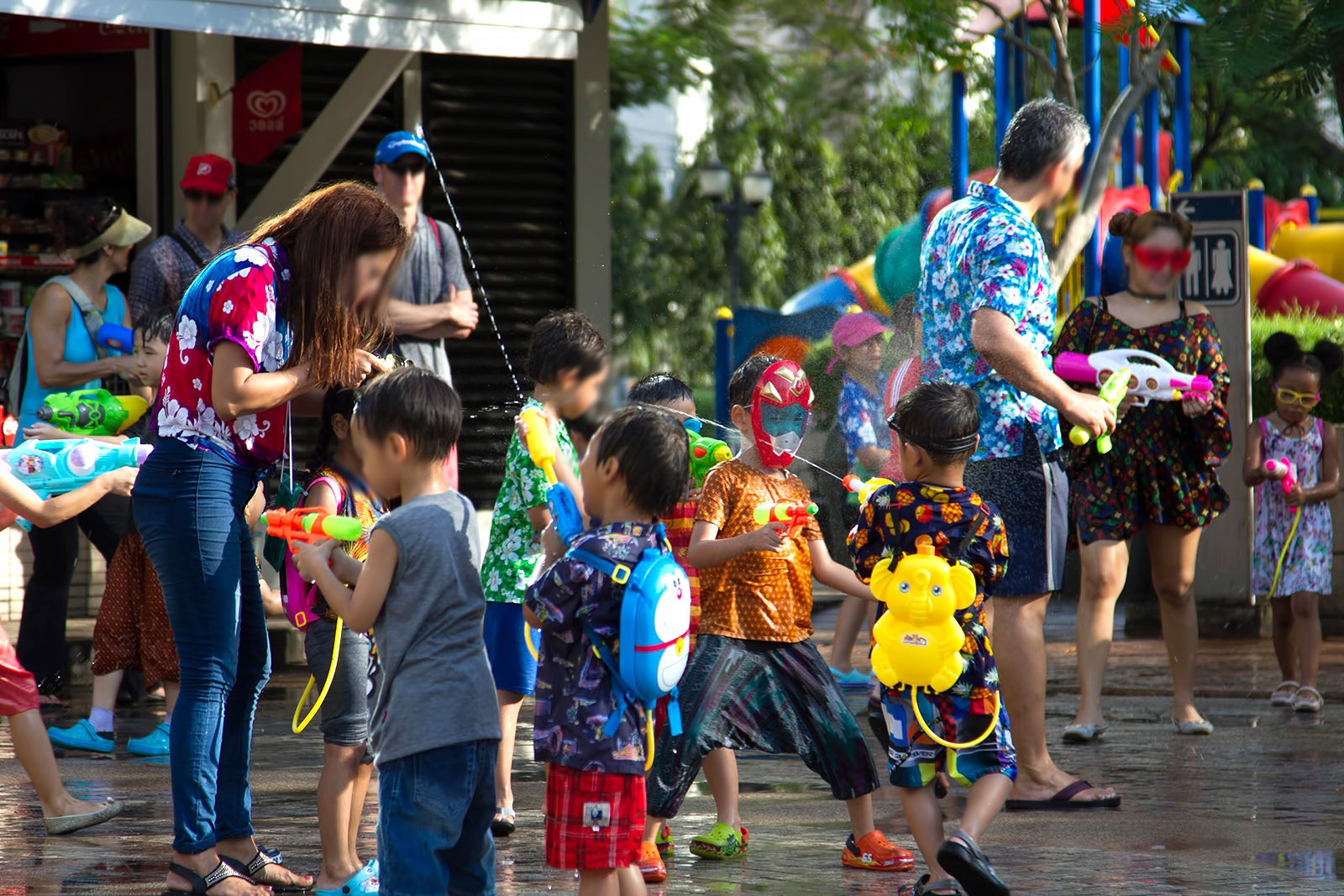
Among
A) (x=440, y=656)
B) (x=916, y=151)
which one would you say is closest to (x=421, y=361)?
(x=440, y=656)

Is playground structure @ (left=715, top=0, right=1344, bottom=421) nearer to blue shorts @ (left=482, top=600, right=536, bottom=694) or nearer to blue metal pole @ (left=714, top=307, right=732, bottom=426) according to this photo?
blue metal pole @ (left=714, top=307, right=732, bottom=426)

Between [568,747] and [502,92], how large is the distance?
735cm

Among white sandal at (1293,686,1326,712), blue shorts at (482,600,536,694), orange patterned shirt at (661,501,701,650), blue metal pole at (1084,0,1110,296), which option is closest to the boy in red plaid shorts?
orange patterned shirt at (661,501,701,650)

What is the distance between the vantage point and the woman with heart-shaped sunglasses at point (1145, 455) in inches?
268

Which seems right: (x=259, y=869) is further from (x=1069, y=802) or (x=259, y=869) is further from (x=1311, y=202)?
(x=1311, y=202)

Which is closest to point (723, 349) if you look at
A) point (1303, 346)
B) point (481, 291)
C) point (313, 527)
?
point (1303, 346)

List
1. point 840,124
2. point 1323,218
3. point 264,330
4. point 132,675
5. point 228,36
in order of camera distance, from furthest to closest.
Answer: point 840,124
point 1323,218
point 228,36
point 132,675
point 264,330

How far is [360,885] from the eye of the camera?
4.43m

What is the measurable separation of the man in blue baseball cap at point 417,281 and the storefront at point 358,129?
223cm

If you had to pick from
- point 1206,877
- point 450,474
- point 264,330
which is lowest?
point 1206,877

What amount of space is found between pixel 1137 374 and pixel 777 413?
1818 millimetres

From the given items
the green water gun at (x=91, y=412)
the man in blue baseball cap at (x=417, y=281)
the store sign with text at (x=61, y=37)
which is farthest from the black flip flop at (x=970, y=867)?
the store sign with text at (x=61, y=37)

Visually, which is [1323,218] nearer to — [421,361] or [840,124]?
[840,124]

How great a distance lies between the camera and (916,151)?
97.1ft
